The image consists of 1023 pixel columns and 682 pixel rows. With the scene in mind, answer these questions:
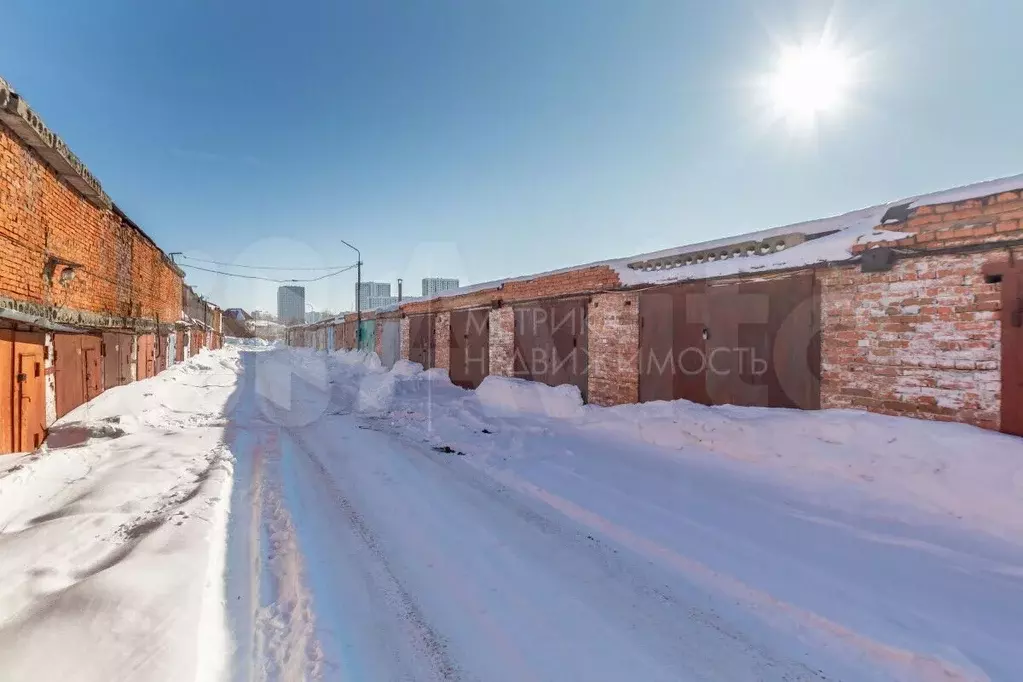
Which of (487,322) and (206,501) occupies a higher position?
(487,322)

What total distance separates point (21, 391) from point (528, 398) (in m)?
9.10

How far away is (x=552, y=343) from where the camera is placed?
1135 centimetres

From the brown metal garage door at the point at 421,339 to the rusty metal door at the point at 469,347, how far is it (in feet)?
6.23

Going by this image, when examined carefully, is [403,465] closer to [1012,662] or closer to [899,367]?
[1012,662]

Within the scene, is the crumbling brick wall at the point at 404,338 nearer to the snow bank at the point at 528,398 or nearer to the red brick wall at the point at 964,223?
the snow bank at the point at 528,398

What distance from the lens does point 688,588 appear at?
341 cm

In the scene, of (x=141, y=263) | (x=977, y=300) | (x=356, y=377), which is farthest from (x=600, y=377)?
(x=141, y=263)

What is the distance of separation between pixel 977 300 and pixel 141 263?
19.2 meters

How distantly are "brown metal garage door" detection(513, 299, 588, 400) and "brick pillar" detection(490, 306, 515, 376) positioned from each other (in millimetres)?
226

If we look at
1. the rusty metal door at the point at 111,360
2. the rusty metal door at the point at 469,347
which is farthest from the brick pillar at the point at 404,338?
the rusty metal door at the point at 111,360

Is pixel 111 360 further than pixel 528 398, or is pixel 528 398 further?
pixel 528 398

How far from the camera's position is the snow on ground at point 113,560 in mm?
2463

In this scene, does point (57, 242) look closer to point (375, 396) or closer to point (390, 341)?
point (375, 396)

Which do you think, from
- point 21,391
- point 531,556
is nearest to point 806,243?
point 531,556
